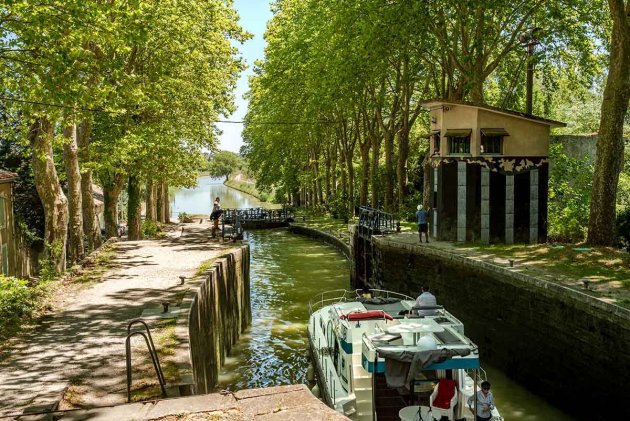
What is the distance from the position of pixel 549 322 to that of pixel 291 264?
75.4ft

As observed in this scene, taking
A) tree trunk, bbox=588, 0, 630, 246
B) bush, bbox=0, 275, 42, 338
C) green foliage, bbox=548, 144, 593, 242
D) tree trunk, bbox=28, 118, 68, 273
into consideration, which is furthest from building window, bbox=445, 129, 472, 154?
bush, bbox=0, 275, 42, 338

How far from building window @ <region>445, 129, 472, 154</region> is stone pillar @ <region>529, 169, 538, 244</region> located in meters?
2.64

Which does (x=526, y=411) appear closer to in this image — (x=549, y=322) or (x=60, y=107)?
(x=549, y=322)

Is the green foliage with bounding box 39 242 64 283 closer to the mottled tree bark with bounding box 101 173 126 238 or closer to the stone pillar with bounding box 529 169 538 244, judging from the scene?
the mottled tree bark with bounding box 101 173 126 238

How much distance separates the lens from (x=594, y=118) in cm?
4809

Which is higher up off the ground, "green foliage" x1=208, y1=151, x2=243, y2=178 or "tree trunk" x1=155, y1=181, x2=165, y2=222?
"green foliage" x1=208, y1=151, x2=243, y2=178

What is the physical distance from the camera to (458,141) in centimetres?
2319

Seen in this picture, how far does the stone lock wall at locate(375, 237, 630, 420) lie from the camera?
42.1ft

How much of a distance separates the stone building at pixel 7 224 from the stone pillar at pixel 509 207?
21544 mm

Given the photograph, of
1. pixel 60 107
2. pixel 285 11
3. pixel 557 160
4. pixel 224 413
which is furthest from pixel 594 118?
pixel 224 413

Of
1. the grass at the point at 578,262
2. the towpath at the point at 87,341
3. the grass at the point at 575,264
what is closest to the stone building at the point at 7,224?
the towpath at the point at 87,341

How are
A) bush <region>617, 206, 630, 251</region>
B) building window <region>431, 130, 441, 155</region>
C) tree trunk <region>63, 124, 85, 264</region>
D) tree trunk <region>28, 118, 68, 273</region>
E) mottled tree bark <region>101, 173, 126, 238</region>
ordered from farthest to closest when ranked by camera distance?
mottled tree bark <region>101, 173, 126, 238</region> < building window <region>431, 130, 441, 155</region> < bush <region>617, 206, 630, 251</region> < tree trunk <region>63, 124, 85, 264</region> < tree trunk <region>28, 118, 68, 273</region>

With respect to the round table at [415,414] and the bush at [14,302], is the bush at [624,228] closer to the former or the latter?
the round table at [415,414]

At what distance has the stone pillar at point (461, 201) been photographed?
22875 millimetres
